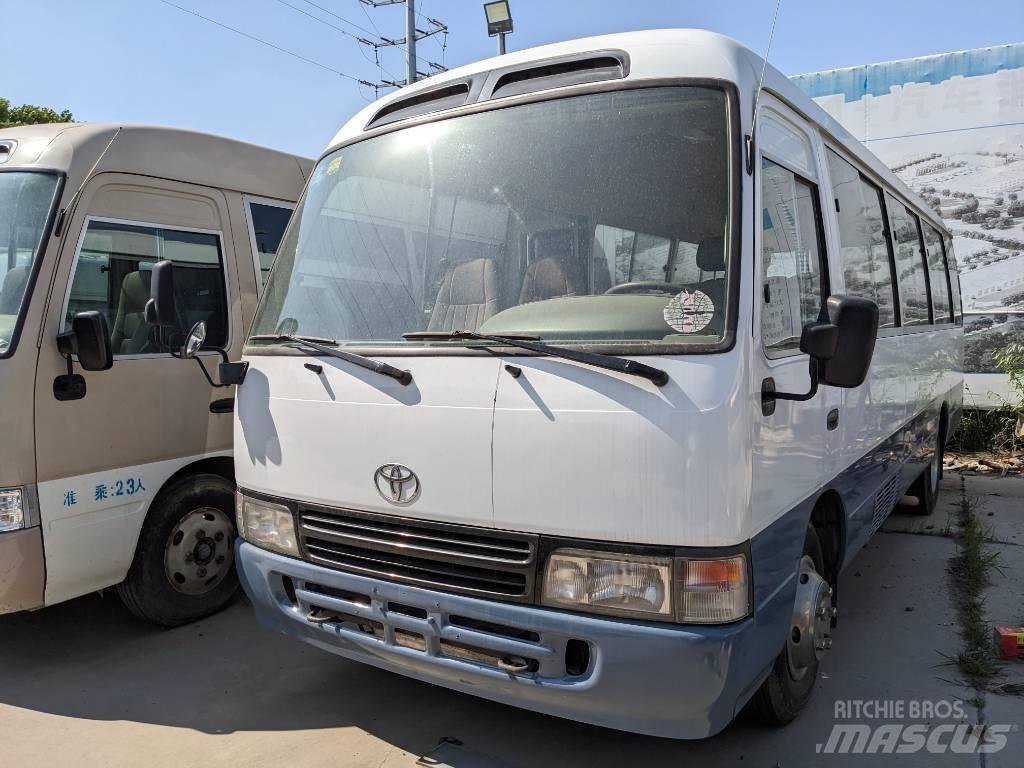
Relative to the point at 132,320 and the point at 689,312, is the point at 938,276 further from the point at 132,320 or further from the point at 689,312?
the point at 132,320

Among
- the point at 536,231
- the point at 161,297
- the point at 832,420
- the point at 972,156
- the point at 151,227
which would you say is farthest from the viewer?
the point at 972,156

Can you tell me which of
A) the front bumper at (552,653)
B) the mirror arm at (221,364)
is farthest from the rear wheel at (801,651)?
the mirror arm at (221,364)

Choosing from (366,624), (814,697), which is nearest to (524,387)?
(366,624)

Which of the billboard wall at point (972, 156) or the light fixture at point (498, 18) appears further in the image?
the billboard wall at point (972, 156)

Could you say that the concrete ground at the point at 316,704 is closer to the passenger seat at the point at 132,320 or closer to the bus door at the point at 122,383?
the bus door at the point at 122,383

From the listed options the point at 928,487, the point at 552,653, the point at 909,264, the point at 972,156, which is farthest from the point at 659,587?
the point at 972,156

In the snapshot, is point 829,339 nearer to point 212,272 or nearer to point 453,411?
point 453,411

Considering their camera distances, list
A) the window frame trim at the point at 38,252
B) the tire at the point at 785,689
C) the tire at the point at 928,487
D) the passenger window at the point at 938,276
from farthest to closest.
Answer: the tire at the point at 928,487, the passenger window at the point at 938,276, the window frame trim at the point at 38,252, the tire at the point at 785,689

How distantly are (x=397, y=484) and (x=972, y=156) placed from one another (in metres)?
10.4

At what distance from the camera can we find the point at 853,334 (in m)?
2.64

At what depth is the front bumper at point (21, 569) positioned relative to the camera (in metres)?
3.74

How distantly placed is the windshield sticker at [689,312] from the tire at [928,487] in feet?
16.2

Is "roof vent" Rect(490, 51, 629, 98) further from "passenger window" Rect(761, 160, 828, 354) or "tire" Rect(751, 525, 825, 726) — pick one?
"tire" Rect(751, 525, 825, 726)

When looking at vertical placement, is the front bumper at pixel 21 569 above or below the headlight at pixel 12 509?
below
